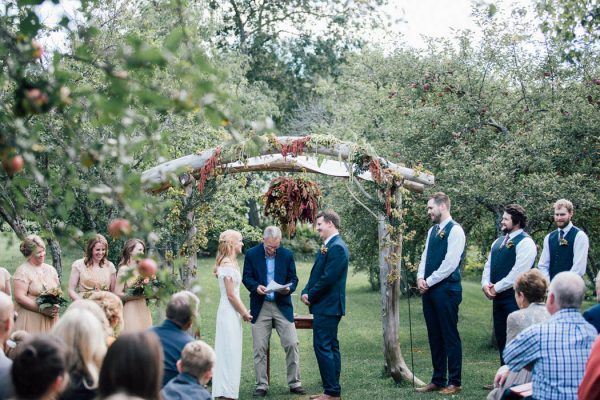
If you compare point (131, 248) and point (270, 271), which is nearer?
point (131, 248)

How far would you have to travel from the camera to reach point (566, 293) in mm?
4383

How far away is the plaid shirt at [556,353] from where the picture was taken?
425 cm

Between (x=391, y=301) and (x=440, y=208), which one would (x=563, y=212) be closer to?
(x=440, y=208)

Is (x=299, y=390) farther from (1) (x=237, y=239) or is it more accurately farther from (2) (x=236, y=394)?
(1) (x=237, y=239)

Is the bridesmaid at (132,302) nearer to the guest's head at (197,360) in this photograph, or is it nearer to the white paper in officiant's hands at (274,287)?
the white paper in officiant's hands at (274,287)

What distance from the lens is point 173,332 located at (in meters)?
4.75

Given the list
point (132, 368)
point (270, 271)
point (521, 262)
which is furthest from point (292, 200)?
point (132, 368)

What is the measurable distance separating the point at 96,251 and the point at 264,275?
178 centimetres

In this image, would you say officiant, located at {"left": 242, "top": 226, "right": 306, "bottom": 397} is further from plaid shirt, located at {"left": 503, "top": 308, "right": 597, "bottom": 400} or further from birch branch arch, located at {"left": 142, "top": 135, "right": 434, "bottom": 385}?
plaid shirt, located at {"left": 503, "top": 308, "right": 597, "bottom": 400}

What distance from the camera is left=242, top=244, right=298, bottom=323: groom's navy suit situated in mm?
8312

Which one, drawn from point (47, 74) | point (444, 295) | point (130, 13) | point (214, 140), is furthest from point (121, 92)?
point (214, 140)

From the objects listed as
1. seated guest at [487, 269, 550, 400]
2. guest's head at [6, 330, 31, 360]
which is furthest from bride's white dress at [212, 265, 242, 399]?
seated guest at [487, 269, 550, 400]

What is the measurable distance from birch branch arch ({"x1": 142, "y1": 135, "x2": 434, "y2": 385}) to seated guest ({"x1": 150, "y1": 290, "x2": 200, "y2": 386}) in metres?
3.88

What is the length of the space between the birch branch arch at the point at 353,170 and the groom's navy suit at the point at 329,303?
113 cm
